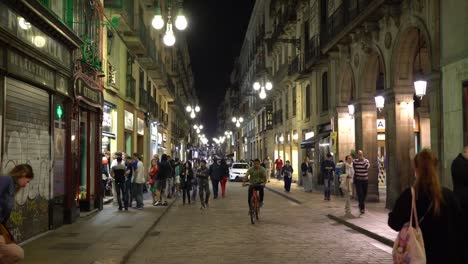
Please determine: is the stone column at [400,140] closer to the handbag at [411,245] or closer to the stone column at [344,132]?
the stone column at [344,132]

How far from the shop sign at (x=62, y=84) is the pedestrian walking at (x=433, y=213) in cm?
1005

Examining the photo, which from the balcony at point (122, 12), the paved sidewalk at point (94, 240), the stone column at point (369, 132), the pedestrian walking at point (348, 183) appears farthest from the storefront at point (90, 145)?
the stone column at point (369, 132)

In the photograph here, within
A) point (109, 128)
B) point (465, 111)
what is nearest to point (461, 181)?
point (465, 111)


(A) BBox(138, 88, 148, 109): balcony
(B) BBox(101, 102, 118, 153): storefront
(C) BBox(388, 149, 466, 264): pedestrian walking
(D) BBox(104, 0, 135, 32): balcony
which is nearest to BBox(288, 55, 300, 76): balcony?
(A) BBox(138, 88, 148, 109): balcony

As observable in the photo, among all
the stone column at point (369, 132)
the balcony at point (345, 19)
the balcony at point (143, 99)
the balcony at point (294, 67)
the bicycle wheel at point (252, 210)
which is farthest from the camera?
the balcony at point (294, 67)

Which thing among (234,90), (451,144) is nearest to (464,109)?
(451,144)

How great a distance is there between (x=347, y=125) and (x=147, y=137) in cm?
1286

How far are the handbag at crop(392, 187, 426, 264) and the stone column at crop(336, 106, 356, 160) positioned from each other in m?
20.6

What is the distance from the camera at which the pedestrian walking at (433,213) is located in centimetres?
420

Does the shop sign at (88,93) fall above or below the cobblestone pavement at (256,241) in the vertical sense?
above

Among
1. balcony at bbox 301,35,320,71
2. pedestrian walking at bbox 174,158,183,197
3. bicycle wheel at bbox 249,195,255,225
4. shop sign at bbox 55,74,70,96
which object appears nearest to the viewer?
shop sign at bbox 55,74,70,96

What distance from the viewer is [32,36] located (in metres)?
11.0

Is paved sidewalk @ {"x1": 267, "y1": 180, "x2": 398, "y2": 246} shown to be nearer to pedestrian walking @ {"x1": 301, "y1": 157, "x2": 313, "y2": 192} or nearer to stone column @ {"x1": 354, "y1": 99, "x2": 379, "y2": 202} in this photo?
stone column @ {"x1": 354, "y1": 99, "x2": 379, "y2": 202}

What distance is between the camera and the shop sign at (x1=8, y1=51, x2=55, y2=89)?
1000 centimetres
